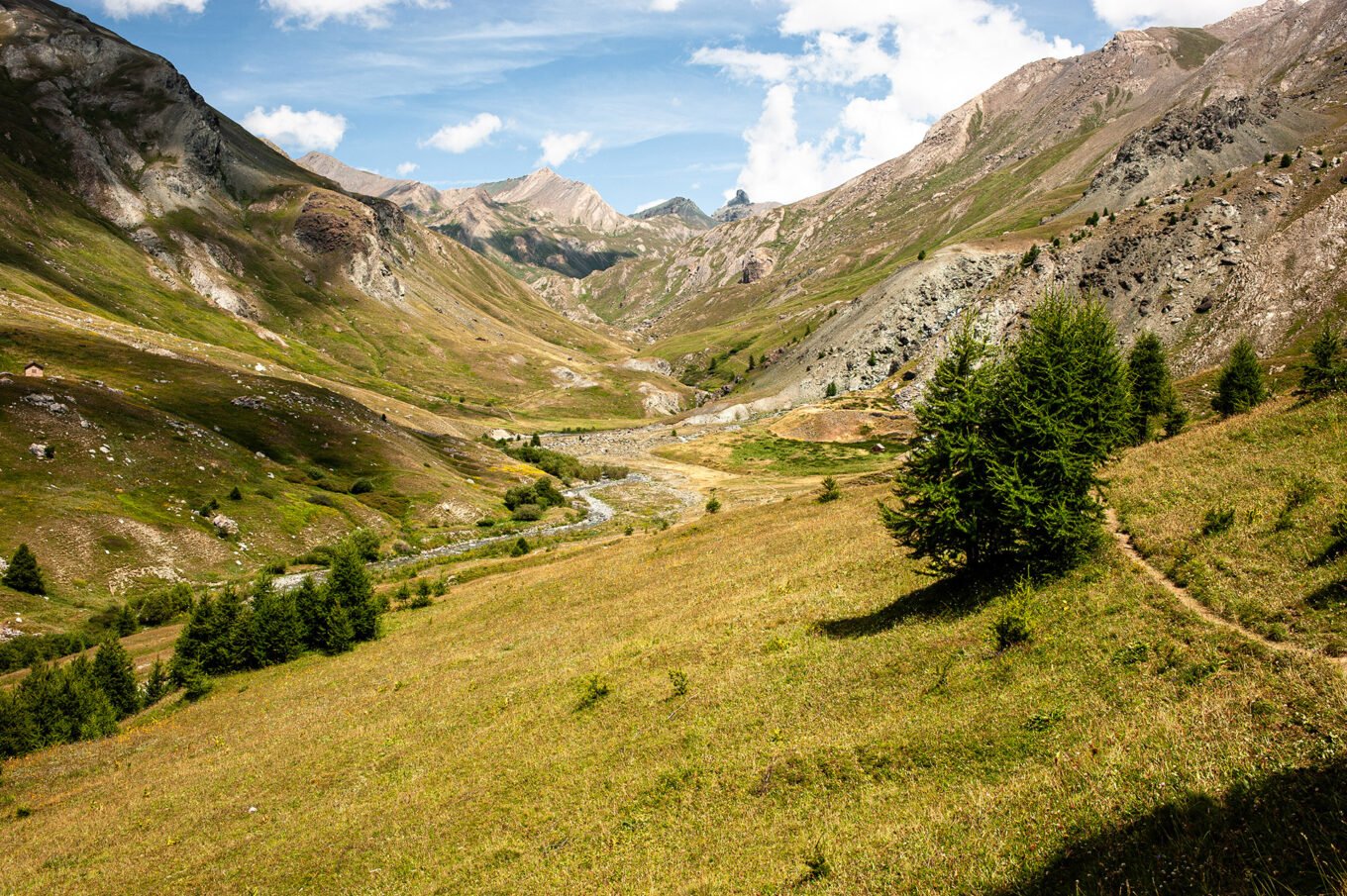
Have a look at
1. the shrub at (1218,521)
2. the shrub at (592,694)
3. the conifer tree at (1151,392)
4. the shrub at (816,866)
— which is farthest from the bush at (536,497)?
the shrub at (816,866)

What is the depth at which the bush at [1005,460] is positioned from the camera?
22172 mm

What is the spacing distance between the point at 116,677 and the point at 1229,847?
5113 centimetres

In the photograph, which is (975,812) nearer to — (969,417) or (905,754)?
(905,754)

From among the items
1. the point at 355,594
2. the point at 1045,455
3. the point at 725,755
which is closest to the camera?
the point at 725,755

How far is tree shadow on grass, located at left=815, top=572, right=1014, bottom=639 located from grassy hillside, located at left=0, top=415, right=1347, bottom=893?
0.56 ft

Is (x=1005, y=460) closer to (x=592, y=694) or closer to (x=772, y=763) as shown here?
(x=772, y=763)

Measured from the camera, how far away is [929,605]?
2444cm

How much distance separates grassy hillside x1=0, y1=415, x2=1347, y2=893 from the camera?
1041 cm

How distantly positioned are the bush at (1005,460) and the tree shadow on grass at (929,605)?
0.94 m

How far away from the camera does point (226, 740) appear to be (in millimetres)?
32031

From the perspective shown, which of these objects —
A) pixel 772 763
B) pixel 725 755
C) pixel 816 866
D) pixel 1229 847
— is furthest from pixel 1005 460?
pixel 816 866

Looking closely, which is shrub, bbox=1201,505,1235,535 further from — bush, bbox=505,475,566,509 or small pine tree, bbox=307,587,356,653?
bush, bbox=505,475,566,509

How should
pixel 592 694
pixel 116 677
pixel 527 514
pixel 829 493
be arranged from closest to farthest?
pixel 592 694, pixel 116 677, pixel 829 493, pixel 527 514

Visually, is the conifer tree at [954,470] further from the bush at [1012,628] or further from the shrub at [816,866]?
the shrub at [816,866]
